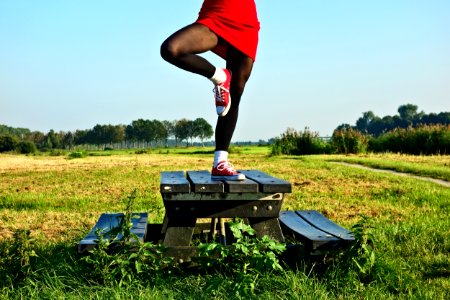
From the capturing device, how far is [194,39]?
3646 mm

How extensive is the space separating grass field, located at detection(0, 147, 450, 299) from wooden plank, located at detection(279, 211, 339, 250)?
17 cm

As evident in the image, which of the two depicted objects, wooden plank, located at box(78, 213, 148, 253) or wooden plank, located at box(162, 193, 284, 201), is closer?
wooden plank, located at box(78, 213, 148, 253)

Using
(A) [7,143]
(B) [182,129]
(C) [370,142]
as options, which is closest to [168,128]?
(B) [182,129]

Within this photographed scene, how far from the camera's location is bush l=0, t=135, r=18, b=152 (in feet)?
268

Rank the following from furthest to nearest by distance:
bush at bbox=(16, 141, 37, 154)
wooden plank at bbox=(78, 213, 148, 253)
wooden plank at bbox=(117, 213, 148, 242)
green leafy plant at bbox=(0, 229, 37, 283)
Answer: bush at bbox=(16, 141, 37, 154), wooden plank at bbox=(117, 213, 148, 242), green leafy plant at bbox=(0, 229, 37, 283), wooden plank at bbox=(78, 213, 148, 253)

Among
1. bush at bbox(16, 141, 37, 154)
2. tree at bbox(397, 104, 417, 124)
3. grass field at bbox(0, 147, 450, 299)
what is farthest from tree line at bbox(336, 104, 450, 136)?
grass field at bbox(0, 147, 450, 299)

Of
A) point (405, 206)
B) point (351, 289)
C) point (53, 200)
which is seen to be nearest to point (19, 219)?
point (53, 200)

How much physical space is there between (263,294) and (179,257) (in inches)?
28.3

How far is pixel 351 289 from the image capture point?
11.2ft

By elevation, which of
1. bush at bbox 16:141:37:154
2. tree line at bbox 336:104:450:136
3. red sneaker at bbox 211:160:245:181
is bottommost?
bush at bbox 16:141:37:154

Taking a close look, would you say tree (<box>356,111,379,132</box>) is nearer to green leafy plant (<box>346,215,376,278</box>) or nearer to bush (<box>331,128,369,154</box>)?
bush (<box>331,128,369,154</box>)

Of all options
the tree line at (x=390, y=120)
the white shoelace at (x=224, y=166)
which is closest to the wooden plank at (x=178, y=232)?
the white shoelace at (x=224, y=166)

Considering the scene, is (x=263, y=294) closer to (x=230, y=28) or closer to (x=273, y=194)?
(x=273, y=194)

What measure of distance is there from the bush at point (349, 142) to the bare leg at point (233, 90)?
861 inches
